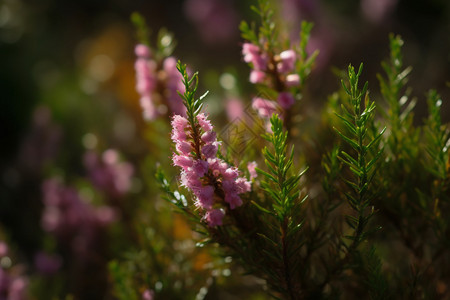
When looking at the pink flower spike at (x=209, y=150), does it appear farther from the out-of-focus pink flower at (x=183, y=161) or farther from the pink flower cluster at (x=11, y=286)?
the pink flower cluster at (x=11, y=286)

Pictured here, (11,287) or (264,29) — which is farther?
(11,287)

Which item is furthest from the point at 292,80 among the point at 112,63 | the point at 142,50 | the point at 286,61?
the point at 112,63

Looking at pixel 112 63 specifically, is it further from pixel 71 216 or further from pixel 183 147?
pixel 183 147

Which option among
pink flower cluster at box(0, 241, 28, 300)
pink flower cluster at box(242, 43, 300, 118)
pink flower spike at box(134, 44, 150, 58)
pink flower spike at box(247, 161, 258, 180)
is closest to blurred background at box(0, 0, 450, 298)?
pink flower cluster at box(0, 241, 28, 300)

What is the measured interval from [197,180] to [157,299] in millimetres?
493

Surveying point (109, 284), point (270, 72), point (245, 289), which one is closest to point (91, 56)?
point (109, 284)

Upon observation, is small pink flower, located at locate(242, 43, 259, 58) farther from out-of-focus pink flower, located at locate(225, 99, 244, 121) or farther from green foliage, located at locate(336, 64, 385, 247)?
out-of-focus pink flower, located at locate(225, 99, 244, 121)

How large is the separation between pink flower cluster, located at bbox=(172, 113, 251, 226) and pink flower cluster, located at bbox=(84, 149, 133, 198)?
1.00m

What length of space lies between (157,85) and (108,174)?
1.95 ft

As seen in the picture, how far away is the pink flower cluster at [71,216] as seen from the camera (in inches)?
67.2

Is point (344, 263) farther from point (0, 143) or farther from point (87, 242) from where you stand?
point (0, 143)

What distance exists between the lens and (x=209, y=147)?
75cm

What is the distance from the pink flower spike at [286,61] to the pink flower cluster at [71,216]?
3.37ft

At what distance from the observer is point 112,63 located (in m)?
3.91
